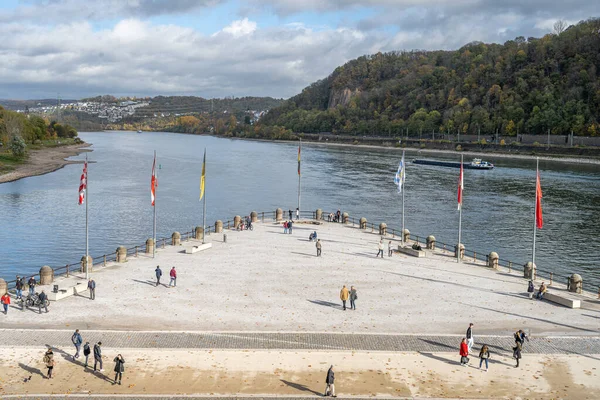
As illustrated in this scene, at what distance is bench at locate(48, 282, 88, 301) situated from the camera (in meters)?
31.9

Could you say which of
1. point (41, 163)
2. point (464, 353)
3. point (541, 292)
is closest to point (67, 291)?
point (464, 353)

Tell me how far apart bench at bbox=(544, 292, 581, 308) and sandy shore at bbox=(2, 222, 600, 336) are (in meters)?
0.48

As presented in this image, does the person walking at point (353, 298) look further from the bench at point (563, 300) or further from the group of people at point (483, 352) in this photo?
the bench at point (563, 300)

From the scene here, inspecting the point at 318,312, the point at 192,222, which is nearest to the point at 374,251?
the point at 318,312

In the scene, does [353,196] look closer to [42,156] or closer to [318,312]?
[318,312]

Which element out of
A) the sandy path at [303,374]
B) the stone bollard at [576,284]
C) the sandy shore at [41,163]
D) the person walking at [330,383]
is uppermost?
the sandy shore at [41,163]

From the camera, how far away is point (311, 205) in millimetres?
86438

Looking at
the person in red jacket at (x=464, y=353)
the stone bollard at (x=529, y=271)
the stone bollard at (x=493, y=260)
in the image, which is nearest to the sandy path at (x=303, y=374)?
the person in red jacket at (x=464, y=353)

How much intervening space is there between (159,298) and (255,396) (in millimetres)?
12184

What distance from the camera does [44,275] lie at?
1368 inches

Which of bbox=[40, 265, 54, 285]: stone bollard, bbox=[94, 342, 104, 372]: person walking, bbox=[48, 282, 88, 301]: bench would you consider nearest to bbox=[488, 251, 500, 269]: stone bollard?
bbox=[48, 282, 88, 301]: bench

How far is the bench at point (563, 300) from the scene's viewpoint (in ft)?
108

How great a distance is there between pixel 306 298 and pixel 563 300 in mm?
13707

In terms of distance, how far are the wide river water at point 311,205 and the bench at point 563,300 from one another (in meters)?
14.1
